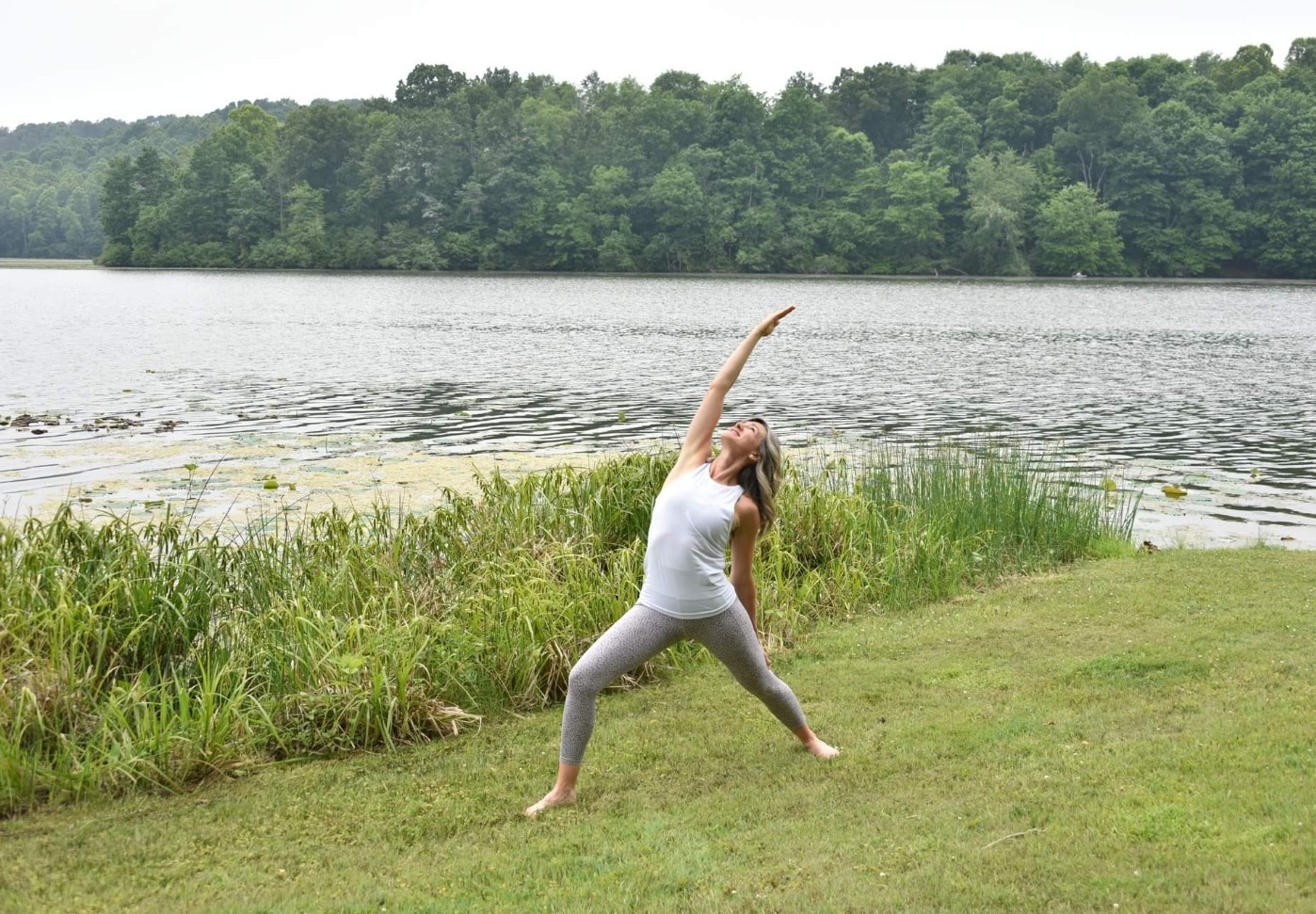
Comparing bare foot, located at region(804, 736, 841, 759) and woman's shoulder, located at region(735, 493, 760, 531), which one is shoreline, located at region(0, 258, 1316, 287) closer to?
bare foot, located at region(804, 736, 841, 759)

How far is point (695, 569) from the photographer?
593cm

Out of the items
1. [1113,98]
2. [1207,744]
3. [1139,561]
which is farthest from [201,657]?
[1113,98]

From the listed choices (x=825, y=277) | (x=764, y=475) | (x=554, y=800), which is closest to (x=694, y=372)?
(x=764, y=475)

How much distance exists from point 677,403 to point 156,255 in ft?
345

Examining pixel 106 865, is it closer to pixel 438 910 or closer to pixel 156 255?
Answer: pixel 438 910

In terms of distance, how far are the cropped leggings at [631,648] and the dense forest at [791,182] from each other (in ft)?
329

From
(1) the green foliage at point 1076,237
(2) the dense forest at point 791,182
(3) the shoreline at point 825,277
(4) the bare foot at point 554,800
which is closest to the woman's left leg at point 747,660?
(4) the bare foot at point 554,800

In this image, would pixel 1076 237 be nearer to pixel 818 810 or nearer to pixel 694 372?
pixel 694 372

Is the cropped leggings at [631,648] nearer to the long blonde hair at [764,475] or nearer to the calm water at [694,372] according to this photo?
the long blonde hair at [764,475]

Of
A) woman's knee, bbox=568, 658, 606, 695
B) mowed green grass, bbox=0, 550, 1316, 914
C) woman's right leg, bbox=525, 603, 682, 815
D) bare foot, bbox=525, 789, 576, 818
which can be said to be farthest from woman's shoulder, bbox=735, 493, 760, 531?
bare foot, bbox=525, 789, 576, 818

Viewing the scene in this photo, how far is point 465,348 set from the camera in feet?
139

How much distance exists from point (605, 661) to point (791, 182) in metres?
112

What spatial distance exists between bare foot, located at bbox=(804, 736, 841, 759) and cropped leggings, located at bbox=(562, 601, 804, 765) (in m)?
0.86

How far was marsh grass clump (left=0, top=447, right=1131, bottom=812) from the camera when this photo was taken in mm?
7000
